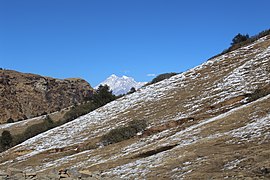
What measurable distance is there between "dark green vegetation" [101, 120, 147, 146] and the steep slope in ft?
4.16

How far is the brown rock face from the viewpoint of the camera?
16725 centimetres

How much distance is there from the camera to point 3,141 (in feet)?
212

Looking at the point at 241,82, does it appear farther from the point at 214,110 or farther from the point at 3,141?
the point at 3,141

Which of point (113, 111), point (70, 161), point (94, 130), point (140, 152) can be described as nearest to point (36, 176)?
point (140, 152)

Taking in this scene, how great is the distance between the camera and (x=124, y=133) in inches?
1395

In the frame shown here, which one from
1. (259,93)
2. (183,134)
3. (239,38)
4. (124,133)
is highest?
(239,38)

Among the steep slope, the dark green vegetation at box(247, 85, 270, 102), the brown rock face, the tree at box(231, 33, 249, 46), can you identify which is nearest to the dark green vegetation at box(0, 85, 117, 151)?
the steep slope

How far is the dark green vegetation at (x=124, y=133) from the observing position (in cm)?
3488

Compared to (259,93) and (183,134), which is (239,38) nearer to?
(259,93)

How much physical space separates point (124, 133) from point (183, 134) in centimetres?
1138

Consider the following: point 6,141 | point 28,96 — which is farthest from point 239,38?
point 28,96

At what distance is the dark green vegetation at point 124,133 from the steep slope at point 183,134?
127 centimetres

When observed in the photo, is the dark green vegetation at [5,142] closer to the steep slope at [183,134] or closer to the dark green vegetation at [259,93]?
the steep slope at [183,134]

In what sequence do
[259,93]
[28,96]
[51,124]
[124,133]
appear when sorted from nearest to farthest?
[259,93] < [124,133] < [51,124] < [28,96]
